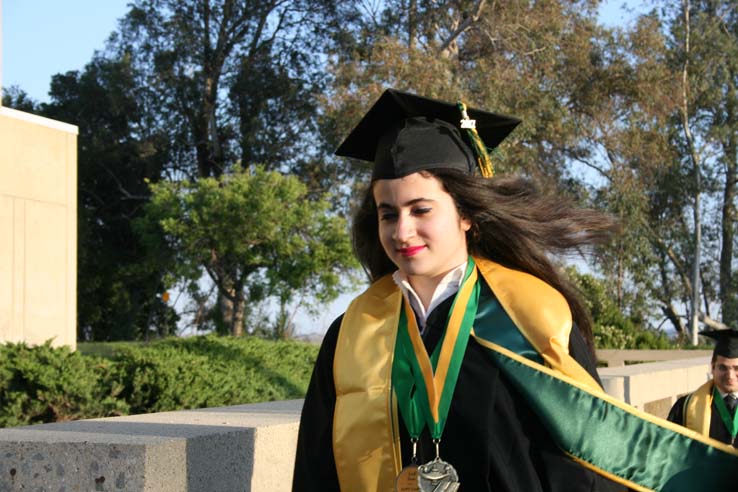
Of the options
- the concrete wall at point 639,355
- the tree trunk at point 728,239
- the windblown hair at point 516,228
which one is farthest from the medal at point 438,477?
the tree trunk at point 728,239

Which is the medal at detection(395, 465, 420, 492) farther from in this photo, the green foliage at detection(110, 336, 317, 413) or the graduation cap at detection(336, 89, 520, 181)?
the green foliage at detection(110, 336, 317, 413)

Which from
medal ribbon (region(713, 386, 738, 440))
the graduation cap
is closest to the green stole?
→ the graduation cap

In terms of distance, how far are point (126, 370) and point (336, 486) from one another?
19.7 ft

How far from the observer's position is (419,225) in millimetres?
2701

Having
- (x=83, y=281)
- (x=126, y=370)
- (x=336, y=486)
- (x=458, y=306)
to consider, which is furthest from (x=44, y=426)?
(x=83, y=281)

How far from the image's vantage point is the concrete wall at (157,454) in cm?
267

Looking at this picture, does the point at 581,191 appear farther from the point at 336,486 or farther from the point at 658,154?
the point at 336,486

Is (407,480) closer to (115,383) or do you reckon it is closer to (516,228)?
(516,228)

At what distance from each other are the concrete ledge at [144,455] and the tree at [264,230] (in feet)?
66.7

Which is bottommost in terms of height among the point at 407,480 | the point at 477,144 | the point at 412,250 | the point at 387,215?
the point at 407,480

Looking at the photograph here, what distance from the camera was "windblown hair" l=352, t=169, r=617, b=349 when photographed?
2852 millimetres

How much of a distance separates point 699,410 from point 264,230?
18.0 m

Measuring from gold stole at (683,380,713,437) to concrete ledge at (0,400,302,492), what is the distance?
143 inches

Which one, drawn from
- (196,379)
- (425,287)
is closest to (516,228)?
(425,287)
